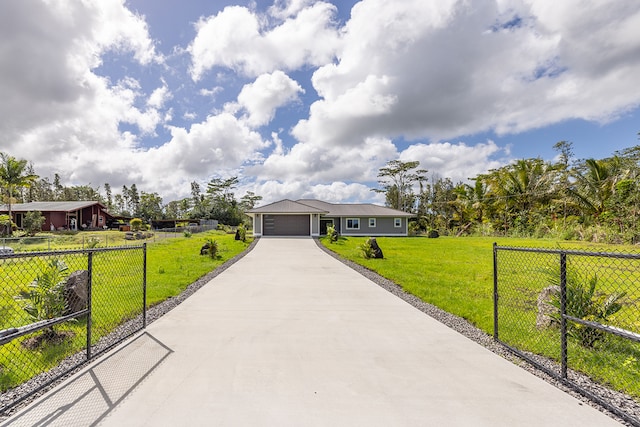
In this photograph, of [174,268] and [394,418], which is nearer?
[394,418]

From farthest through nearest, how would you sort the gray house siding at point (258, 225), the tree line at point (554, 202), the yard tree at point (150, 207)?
the yard tree at point (150, 207) → the gray house siding at point (258, 225) → the tree line at point (554, 202)

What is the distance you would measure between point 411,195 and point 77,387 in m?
44.8

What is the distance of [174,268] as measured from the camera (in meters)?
9.52

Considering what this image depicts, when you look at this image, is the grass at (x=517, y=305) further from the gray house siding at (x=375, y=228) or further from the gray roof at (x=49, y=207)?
the gray roof at (x=49, y=207)

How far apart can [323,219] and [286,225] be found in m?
4.42

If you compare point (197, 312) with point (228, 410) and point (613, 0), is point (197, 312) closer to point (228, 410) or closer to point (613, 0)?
point (228, 410)

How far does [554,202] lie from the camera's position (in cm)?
2447

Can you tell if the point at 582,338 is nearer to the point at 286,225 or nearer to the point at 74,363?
the point at 74,363

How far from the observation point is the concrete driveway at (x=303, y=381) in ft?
7.55

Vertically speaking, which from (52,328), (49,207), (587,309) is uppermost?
(49,207)

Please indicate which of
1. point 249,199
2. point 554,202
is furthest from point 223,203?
point 554,202

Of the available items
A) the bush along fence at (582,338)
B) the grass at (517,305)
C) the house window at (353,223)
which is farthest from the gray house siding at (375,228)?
the bush along fence at (582,338)

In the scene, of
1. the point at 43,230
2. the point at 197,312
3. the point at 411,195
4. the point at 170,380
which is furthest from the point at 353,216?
the point at 43,230

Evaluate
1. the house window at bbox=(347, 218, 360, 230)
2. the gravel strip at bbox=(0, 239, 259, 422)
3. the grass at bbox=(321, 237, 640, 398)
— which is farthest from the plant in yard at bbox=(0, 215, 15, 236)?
the grass at bbox=(321, 237, 640, 398)
